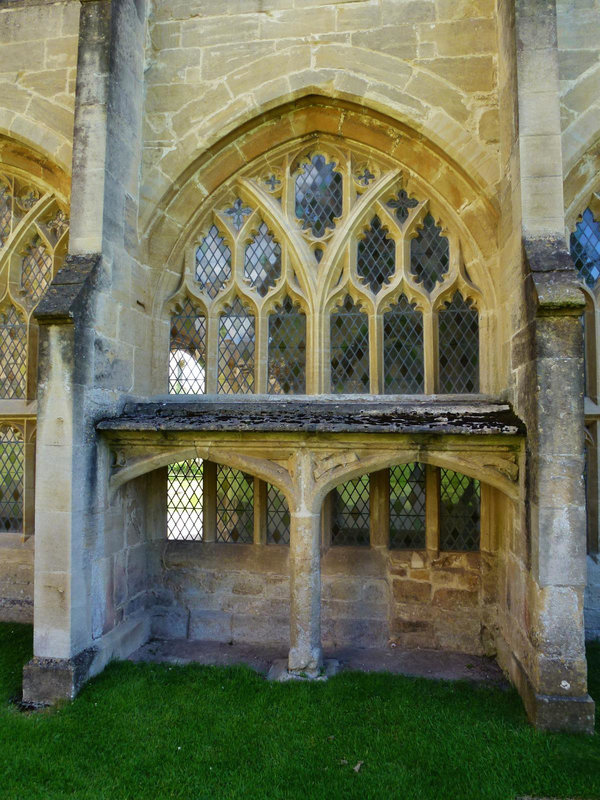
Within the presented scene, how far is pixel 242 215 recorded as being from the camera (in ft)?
18.0

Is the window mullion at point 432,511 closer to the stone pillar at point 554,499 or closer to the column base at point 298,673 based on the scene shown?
the stone pillar at point 554,499

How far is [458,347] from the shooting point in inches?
199

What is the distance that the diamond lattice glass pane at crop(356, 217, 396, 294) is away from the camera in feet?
17.1

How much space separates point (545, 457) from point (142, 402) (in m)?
3.51

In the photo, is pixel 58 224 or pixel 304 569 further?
pixel 58 224

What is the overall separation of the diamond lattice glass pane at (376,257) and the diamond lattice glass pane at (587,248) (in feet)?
5.85

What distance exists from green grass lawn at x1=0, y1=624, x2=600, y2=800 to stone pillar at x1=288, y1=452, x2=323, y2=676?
0.20 m

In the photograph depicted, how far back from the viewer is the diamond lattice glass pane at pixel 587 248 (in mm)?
5145

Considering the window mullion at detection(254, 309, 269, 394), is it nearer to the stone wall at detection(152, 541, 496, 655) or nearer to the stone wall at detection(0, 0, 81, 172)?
the stone wall at detection(152, 541, 496, 655)

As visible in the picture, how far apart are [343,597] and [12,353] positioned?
449 centimetres

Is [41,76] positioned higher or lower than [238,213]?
higher

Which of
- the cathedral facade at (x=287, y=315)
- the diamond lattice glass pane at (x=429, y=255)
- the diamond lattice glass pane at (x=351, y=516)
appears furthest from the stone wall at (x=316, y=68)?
the diamond lattice glass pane at (x=351, y=516)

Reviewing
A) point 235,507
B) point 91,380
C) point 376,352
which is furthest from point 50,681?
point 376,352

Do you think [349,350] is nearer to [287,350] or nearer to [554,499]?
[287,350]
